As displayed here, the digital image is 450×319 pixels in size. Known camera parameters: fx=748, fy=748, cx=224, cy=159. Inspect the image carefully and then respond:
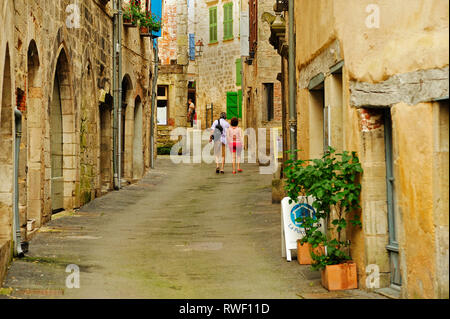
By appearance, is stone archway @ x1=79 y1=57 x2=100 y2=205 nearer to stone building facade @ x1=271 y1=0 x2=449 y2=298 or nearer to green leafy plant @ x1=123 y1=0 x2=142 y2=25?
green leafy plant @ x1=123 y1=0 x2=142 y2=25

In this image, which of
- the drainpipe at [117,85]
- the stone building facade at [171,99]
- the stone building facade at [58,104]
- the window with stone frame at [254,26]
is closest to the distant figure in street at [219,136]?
the stone building facade at [58,104]

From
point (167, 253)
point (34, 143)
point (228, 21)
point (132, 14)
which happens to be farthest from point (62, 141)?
point (228, 21)

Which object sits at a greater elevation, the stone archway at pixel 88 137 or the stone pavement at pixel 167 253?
the stone archway at pixel 88 137

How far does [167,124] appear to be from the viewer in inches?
1249

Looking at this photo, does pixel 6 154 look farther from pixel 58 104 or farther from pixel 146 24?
Answer: pixel 146 24

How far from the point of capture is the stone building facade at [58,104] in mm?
7703

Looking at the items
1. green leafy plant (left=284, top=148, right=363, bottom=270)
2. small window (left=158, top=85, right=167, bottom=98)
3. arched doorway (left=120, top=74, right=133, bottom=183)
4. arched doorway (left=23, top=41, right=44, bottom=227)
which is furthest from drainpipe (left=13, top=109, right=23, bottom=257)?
small window (left=158, top=85, right=167, bottom=98)

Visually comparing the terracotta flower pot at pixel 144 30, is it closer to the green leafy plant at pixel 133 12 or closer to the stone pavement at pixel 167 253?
the green leafy plant at pixel 133 12

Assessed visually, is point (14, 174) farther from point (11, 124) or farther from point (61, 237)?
point (61, 237)

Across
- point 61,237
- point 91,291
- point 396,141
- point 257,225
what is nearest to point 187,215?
point 257,225

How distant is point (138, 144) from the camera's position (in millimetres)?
18984

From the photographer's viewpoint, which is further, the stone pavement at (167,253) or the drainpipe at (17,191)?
the drainpipe at (17,191)

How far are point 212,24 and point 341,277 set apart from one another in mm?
33631

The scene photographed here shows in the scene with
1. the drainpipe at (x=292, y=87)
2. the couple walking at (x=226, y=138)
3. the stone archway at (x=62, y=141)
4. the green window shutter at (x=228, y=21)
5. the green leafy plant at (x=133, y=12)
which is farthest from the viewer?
the green window shutter at (x=228, y=21)
